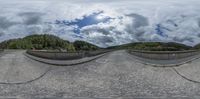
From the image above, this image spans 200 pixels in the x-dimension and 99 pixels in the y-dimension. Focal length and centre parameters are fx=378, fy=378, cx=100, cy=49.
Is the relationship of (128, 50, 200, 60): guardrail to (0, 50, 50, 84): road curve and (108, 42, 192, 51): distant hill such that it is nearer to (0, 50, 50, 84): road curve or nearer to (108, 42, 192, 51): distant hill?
(0, 50, 50, 84): road curve

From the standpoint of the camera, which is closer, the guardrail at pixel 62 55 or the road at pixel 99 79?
the road at pixel 99 79

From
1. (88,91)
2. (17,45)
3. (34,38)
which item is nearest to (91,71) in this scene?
(88,91)

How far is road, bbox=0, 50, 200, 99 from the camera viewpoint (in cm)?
1975

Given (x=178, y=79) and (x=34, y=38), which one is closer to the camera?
(x=178, y=79)

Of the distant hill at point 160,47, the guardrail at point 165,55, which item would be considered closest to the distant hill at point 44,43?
the distant hill at point 160,47

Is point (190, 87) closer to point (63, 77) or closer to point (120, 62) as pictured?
point (120, 62)

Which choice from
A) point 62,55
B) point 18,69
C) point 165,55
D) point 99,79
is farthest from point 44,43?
point 99,79

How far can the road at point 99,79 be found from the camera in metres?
19.8

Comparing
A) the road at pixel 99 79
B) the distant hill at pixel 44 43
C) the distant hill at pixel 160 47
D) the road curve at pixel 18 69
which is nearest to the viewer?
the road at pixel 99 79

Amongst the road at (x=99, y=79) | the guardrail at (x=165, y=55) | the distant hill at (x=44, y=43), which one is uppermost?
the distant hill at (x=44, y=43)

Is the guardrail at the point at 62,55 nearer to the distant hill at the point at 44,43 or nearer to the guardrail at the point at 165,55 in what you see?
the guardrail at the point at 165,55

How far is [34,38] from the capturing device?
67.4 metres

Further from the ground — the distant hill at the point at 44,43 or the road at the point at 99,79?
the distant hill at the point at 44,43

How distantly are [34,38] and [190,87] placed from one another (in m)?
50.2
